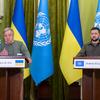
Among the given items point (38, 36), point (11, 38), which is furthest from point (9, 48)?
point (38, 36)

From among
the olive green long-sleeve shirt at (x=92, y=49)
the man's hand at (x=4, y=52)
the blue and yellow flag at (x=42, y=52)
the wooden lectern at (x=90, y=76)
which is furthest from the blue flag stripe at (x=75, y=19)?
the wooden lectern at (x=90, y=76)

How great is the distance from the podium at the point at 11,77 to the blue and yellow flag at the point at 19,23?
1602mm

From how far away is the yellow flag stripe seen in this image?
17.5 feet

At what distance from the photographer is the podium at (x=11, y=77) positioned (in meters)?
3.72

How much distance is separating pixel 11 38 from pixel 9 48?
165 mm

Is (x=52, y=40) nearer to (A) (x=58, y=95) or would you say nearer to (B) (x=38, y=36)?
(B) (x=38, y=36)

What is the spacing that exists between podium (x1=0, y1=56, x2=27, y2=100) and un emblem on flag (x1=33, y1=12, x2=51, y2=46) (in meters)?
1.45

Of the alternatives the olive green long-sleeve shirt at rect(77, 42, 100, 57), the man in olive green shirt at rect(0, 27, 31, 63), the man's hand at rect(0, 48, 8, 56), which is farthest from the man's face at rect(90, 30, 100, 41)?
the man's hand at rect(0, 48, 8, 56)

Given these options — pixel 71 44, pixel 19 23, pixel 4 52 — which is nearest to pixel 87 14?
pixel 71 44

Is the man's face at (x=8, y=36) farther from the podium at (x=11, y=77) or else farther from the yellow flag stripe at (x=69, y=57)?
the yellow flag stripe at (x=69, y=57)

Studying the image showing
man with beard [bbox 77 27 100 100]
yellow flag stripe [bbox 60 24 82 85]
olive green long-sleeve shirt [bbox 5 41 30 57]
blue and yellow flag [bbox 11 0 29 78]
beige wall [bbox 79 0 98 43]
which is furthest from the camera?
beige wall [bbox 79 0 98 43]

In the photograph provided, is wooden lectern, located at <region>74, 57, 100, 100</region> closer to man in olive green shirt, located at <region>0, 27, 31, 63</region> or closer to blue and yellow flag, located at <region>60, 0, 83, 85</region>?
man in olive green shirt, located at <region>0, 27, 31, 63</region>

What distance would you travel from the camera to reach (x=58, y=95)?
598 centimetres

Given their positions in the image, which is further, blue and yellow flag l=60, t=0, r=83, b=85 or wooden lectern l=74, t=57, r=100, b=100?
blue and yellow flag l=60, t=0, r=83, b=85
